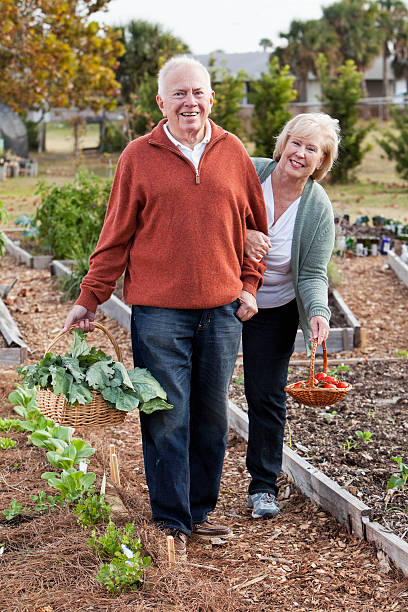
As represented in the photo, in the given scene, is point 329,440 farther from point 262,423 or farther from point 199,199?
point 199,199

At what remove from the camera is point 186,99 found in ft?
9.43

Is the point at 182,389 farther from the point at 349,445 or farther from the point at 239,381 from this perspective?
the point at 239,381

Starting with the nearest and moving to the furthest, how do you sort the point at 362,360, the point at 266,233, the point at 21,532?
the point at 21,532, the point at 266,233, the point at 362,360

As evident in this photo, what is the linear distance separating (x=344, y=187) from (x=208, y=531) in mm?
16409

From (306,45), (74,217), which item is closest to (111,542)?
(74,217)

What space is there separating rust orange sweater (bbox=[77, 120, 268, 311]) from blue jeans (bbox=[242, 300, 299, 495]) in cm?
54

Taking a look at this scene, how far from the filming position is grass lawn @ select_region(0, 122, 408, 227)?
14.4 m

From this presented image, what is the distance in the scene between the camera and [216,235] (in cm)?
296

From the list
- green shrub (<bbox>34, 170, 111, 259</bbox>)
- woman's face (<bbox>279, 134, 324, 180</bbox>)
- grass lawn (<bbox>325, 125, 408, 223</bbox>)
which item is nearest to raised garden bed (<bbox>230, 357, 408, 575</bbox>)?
woman's face (<bbox>279, 134, 324, 180</bbox>)

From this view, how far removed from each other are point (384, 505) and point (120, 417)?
1.28 meters

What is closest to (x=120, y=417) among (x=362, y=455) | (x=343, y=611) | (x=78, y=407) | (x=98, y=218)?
(x=78, y=407)

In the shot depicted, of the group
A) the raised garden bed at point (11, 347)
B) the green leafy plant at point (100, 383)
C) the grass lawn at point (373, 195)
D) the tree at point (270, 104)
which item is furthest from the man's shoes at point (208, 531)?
the tree at point (270, 104)

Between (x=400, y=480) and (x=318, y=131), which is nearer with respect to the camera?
(x=318, y=131)

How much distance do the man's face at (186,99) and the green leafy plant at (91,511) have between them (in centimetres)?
149
